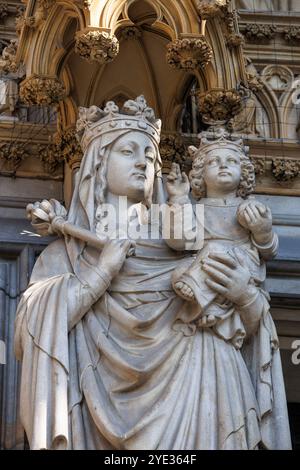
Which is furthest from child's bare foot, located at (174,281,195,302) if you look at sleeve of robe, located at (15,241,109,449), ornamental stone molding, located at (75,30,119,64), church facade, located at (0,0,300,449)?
ornamental stone molding, located at (75,30,119,64)

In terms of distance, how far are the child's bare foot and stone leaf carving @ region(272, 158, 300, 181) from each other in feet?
6.41

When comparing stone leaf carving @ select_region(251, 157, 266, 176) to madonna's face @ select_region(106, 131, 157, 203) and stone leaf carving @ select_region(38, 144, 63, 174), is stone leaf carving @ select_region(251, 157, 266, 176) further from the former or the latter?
madonna's face @ select_region(106, 131, 157, 203)

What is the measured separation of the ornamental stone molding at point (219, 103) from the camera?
1021 cm

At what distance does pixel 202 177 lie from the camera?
32.3 feet

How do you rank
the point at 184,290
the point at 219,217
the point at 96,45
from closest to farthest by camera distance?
the point at 184,290
the point at 219,217
the point at 96,45

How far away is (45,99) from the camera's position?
10.1m

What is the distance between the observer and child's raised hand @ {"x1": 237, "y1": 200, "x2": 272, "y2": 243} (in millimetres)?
9484

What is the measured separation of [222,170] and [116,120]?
0.58 m

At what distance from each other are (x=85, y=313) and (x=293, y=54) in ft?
9.55

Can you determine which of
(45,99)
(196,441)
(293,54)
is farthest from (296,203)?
(196,441)

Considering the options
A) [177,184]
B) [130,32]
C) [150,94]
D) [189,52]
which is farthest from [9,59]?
[177,184]

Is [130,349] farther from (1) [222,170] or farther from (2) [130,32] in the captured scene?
(2) [130,32]

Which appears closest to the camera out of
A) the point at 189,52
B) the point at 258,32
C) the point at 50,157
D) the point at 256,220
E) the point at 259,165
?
the point at 256,220
